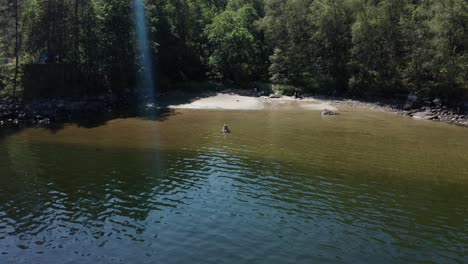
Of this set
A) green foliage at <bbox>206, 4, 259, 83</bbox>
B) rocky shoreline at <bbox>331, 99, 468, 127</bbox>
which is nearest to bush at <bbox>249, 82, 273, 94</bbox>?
green foliage at <bbox>206, 4, 259, 83</bbox>

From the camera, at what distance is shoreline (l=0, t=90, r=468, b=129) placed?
48094 mm

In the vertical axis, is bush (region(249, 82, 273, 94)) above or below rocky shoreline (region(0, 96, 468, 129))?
above

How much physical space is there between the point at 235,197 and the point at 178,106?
3653cm

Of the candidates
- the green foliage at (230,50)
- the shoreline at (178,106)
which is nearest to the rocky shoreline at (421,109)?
the shoreline at (178,106)

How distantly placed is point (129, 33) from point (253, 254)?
47.9 meters

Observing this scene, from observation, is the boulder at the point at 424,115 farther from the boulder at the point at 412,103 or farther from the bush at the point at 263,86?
the bush at the point at 263,86

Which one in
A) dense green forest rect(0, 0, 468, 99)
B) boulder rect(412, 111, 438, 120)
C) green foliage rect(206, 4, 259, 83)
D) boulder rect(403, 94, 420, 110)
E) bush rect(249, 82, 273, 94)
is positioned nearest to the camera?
boulder rect(412, 111, 438, 120)

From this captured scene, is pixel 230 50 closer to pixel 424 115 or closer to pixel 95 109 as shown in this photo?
pixel 95 109

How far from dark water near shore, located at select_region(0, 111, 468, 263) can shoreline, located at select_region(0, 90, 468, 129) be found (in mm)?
8167

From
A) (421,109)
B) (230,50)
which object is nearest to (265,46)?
(230,50)

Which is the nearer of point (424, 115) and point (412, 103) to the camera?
point (424, 115)

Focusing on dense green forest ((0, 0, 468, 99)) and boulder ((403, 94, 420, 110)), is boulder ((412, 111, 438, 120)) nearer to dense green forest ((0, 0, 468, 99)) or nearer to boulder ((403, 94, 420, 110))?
boulder ((403, 94, 420, 110))

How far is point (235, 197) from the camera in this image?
23.1 metres

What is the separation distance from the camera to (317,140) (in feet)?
123
